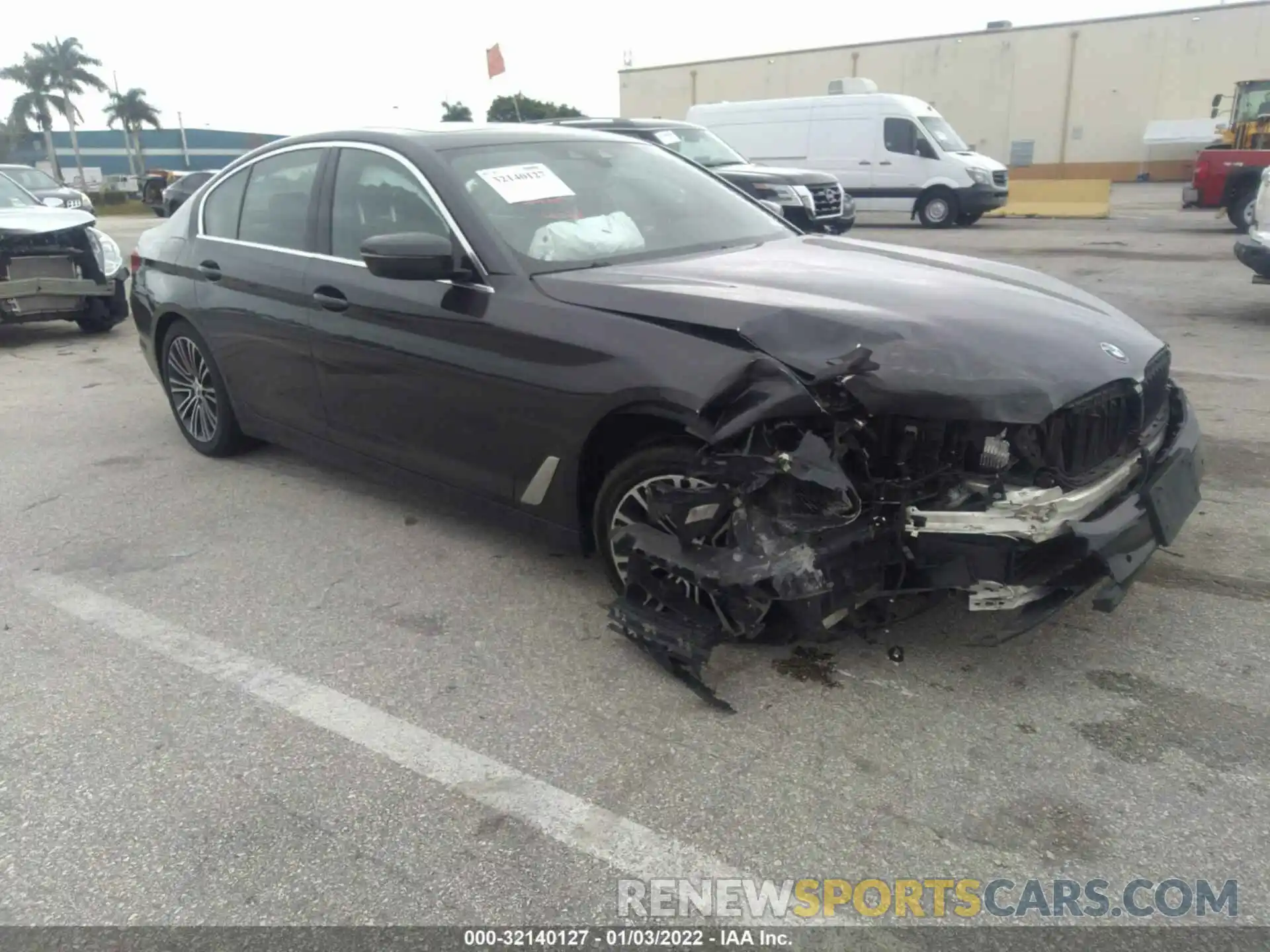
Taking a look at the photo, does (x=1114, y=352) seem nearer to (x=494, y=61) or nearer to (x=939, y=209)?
(x=494, y=61)

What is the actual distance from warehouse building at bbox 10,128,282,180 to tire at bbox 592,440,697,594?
8738cm

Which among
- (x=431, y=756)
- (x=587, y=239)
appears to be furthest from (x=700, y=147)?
(x=431, y=756)

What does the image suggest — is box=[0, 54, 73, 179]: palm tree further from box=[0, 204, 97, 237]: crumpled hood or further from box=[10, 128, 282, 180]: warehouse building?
box=[0, 204, 97, 237]: crumpled hood

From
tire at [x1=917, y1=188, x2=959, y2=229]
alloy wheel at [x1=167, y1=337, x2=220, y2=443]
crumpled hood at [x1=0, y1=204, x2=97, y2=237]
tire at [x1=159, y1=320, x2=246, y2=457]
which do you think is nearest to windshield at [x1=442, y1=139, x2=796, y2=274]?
tire at [x1=159, y1=320, x2=246, y2=457]

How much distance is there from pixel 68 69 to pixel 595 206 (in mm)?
70044

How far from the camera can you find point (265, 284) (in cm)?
464

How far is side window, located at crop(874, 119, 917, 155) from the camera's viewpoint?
1955 cm

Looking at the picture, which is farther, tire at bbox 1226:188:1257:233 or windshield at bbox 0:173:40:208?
tire at bbox 1226:188:1257:233

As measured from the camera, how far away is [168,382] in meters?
5.70

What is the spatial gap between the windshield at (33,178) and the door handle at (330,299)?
15924mm

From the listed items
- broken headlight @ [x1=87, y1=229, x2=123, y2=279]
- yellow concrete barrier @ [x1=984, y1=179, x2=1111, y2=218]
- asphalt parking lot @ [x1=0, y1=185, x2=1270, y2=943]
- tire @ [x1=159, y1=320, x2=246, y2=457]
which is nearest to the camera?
asphalt parking lot @ [x1=0, y1=185, x2=1270, y2=943]

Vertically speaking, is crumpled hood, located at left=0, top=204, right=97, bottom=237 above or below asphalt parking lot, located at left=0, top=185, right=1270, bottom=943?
above

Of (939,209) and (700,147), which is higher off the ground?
(700,147)

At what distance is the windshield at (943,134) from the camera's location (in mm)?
19578
